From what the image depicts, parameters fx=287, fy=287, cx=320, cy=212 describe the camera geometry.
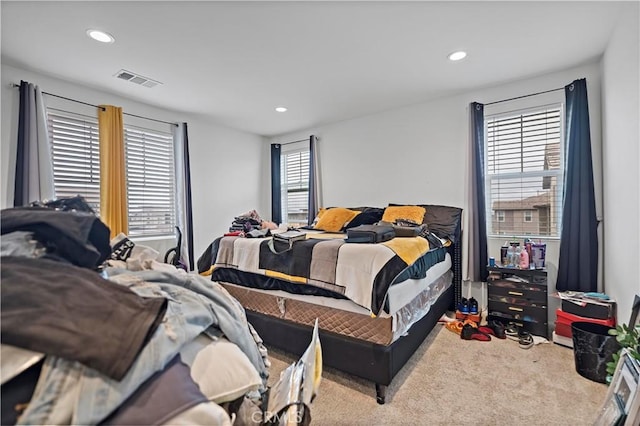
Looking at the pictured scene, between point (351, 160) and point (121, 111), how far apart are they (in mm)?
3035

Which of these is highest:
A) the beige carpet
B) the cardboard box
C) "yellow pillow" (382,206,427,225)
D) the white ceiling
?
the white ceiling

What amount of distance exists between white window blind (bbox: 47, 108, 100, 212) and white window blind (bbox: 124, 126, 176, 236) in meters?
0.36

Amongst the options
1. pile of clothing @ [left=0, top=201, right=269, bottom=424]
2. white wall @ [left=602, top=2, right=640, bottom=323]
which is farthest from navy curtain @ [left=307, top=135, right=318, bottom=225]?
pile of clothing @ [left=0, top=201, right=269, bottom=424]

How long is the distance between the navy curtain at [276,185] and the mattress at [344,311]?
2.64m

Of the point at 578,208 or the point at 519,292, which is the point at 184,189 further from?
the point at 578,208

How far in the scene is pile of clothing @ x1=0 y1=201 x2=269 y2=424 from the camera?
49 cm

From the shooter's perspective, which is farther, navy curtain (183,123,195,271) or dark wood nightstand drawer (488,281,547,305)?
navy curtain (183,123,195,271)

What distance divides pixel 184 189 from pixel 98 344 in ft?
12.6

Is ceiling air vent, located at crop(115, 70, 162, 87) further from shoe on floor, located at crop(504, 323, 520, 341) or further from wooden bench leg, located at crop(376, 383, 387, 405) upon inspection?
shoe on floor, located at crop(504, 323, 520, 341)

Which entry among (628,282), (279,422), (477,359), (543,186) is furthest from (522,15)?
(279,422)

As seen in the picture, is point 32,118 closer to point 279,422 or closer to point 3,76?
point 3,76

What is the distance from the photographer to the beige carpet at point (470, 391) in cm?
166

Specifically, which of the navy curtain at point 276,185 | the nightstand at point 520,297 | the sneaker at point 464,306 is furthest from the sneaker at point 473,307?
the navy curtain at point 276,185

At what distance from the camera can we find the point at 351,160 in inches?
174
